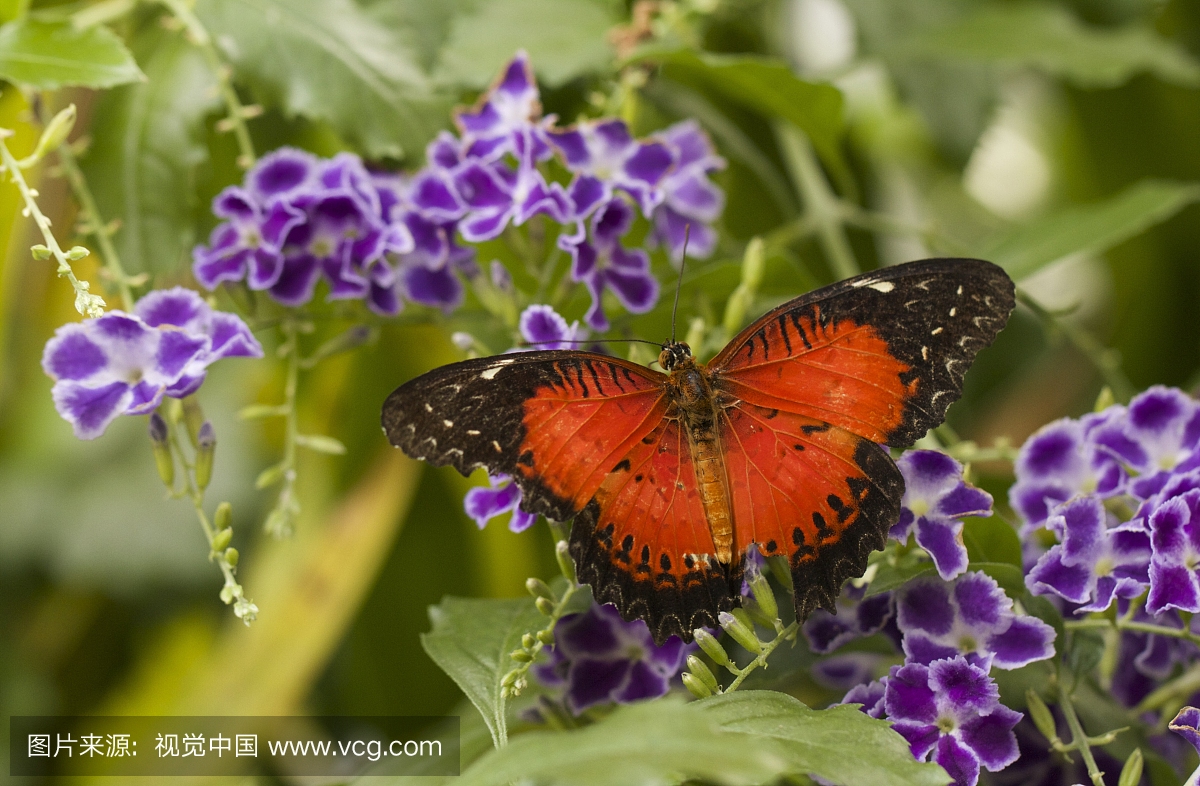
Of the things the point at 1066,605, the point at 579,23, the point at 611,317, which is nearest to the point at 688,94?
the point at 579,23

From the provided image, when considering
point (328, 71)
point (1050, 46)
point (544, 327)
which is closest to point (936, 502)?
point (544, 327)

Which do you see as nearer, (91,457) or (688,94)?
(688,94)

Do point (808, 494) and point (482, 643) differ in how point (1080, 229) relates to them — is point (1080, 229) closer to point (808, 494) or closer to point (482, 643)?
point (808, 494)

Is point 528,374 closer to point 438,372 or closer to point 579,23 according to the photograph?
Result: point 438,372

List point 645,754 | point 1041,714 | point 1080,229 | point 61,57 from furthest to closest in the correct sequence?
point 1080,229 < point 61,57 < point 1041,714 < point 645,754

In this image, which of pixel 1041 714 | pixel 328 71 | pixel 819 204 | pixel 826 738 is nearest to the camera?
pixel 826 738

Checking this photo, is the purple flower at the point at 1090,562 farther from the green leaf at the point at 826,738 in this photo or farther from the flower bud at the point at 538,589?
the flower bud at the point at 538,589

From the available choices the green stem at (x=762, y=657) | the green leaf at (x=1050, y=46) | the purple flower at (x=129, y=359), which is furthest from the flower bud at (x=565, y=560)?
the green leaf at (x=1050, y=46)
